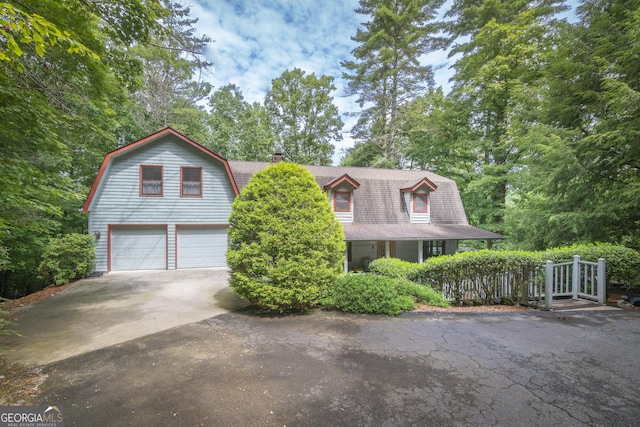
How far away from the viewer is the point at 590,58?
8344 mm

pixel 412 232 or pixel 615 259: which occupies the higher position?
pixel 412 232

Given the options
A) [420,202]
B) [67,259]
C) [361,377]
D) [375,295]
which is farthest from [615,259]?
[67,259]

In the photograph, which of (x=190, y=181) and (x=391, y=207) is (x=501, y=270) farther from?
(x=190, y=181)

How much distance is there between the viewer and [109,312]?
20.4 ft

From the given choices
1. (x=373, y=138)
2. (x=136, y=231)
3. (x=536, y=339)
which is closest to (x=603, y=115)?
(x=536, y=339)

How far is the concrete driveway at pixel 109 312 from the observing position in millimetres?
4449

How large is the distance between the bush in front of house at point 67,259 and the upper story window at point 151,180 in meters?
2.86

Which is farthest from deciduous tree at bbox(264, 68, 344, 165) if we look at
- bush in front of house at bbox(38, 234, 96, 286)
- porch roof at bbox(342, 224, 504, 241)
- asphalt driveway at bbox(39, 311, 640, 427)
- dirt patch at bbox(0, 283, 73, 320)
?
asphalt driveway at bbox(39, 311, 640, 427)

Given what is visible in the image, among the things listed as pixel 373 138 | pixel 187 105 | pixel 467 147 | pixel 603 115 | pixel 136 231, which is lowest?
pixel 136 231

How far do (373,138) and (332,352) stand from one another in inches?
856

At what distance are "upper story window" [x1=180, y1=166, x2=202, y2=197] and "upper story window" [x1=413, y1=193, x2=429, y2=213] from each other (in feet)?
36.1

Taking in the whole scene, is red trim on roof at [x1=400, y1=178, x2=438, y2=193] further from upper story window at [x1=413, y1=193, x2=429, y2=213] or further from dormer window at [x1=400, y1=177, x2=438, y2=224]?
upper story window at [x1=413, y1=193, x2=429, y2=213]

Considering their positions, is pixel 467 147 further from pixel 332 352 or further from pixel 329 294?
pixel 332 352

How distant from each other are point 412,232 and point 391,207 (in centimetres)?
213
